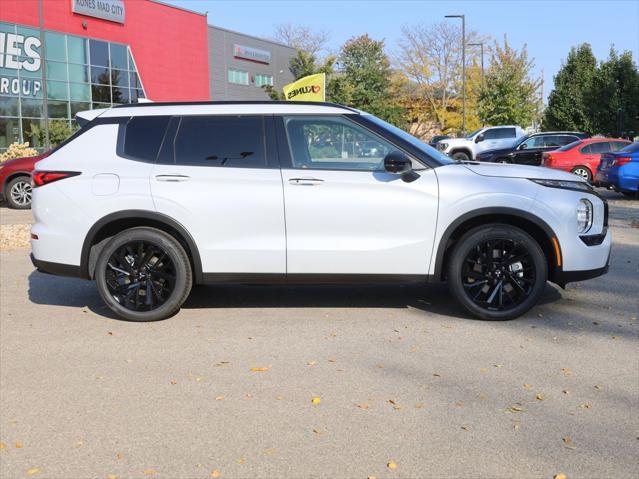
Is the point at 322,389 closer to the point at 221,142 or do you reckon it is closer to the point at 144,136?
the point at 221,142

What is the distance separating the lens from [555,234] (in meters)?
5.73

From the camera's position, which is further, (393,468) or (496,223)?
(496,223)

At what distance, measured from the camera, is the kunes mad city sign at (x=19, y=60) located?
3303 centimetres

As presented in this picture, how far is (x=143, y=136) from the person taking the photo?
20.0ft

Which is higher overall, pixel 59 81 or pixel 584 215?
pixel 59 81

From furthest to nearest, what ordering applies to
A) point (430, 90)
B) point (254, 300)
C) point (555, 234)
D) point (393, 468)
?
point (430, 90), point (254, 300), point (555, 234), point (393, 468)

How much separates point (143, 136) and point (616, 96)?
108 ft

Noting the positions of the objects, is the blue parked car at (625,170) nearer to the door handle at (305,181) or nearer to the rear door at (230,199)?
the door handle at (305,181)

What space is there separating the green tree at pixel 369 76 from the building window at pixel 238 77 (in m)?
8.31

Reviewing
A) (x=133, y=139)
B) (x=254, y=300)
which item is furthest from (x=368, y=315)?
(x=133, y=139)

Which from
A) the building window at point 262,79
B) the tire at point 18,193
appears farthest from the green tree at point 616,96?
the building window at point 262,79

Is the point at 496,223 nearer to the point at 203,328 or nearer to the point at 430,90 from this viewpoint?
the point at 203,328

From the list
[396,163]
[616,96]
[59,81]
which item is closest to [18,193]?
[396,163]

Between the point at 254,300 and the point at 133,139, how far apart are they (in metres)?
1.93
